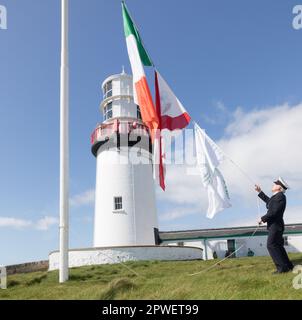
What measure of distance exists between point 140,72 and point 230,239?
24.1 meters

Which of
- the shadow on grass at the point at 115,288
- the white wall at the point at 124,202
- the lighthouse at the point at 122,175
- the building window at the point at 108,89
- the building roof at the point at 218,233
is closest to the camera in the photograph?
the shadow on grass at the point at 115,288

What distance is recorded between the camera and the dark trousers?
356 inches

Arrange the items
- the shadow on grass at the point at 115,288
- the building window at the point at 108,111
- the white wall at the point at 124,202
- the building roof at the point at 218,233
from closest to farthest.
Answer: the shadow on grass at the point at 115,288
the white wall at the point at 124,202
the building window at the point at 108,111
the building roof at the point at 218,233

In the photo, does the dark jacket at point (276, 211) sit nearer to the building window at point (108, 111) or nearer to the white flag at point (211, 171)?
the white flag at point (211, 171)

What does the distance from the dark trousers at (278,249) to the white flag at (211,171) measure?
2536mm

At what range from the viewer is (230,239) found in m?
34.3

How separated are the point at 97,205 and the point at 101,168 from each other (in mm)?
2585

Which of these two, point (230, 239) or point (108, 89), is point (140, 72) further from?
point (230, 239)

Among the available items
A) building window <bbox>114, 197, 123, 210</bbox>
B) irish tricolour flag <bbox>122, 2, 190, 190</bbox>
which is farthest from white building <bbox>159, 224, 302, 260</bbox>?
irish tricolour flag <bbox>122, 2, 190, 190</bbox>

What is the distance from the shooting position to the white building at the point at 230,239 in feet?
107

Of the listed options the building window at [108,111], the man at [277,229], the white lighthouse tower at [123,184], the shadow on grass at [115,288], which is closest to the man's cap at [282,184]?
the man at [277,229]

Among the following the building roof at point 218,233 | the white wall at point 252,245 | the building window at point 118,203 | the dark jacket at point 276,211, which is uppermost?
the building window at point 118,203

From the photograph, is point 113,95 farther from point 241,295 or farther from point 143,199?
point 241,295

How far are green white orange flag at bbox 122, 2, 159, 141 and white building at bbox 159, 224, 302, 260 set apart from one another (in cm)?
1998
